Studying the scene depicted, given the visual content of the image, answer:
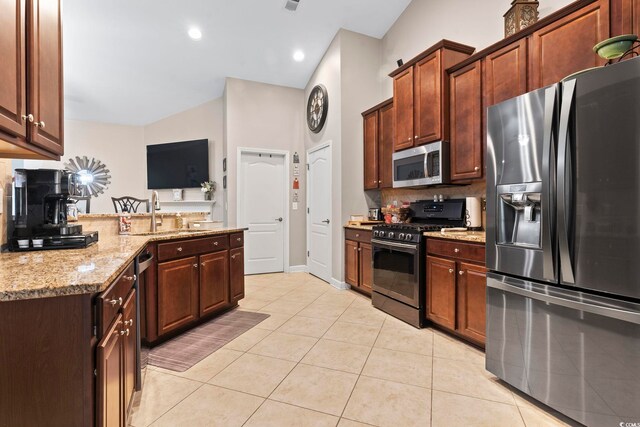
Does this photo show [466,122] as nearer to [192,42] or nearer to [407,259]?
[407,259]

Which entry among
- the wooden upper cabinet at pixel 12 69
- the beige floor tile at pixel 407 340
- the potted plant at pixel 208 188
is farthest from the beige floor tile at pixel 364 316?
the potted plant at pixel 208 188

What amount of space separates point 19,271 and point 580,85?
2.61 meters

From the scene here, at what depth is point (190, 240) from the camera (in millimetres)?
2740

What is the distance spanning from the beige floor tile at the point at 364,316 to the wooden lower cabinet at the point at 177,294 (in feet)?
4.83

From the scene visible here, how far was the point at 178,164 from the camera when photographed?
607cm

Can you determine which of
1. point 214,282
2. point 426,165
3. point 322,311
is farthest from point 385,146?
point 214,282

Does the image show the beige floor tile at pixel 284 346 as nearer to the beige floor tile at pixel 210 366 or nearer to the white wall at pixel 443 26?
the beige floor tile at pixel 210 366

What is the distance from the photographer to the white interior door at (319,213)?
180 inches

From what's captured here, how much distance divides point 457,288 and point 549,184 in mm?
1197

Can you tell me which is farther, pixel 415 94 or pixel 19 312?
pixel 415 94

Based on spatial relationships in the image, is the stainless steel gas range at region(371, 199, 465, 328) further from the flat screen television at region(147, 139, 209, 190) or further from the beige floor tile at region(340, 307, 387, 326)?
the flat screen television at region(147, 139, 209, 190)

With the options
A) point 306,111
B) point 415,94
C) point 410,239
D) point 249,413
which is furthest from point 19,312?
point 306,111

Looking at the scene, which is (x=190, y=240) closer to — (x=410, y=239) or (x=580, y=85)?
(x=410, y=239)

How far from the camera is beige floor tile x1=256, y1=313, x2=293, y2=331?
A: 2961 millimetres
